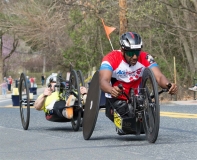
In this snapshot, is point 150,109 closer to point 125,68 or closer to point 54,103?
point 125,68

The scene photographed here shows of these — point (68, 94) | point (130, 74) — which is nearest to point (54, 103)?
point (68, 94)

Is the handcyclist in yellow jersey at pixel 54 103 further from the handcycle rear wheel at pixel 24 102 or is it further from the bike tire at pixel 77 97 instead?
the handcycle rear wheel at pixel 24 102

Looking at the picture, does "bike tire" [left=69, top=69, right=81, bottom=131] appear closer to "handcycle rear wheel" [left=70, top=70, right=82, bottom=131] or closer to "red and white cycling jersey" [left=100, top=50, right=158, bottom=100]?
"handcycle rear wheel" [left=70, top=70, right=82, bottom=131]

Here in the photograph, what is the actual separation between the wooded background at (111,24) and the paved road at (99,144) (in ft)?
48.8

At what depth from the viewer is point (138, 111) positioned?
30.3 feet

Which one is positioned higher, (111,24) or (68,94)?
(111,24)

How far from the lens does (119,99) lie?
9633mm

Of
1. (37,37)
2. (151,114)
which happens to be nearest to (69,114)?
(151,114)

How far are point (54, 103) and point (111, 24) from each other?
2388 centimetres

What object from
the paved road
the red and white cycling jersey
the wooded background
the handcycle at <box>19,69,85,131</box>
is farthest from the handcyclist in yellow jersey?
the wooded background

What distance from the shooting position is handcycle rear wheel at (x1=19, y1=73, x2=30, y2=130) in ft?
41.8

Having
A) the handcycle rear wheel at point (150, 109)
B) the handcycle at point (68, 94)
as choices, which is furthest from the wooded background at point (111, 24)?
the handcycle rear wheel at point (150, 109)

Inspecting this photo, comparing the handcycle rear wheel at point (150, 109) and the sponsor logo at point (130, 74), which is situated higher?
the sponsor logo at point (130, 74)

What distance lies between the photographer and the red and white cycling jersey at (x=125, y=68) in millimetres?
9469
